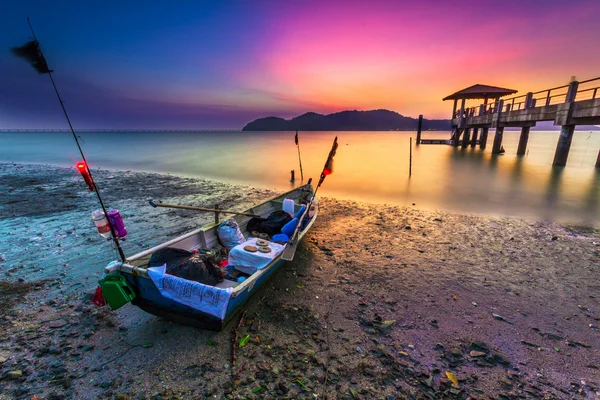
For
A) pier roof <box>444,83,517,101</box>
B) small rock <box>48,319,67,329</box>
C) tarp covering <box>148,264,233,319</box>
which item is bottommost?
small rock <box>48,319,67,329</box>

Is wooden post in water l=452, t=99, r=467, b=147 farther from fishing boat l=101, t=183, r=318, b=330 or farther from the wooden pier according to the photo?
fishing boat l=101, t=183, r=318, b=330

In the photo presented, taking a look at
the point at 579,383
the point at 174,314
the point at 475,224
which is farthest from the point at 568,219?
the point at 174,314

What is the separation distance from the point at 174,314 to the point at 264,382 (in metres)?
1.78

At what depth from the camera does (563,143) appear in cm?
2200

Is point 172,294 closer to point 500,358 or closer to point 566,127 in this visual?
point 500,358

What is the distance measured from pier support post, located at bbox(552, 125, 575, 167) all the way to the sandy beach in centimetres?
1685

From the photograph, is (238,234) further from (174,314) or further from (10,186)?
(10,186)

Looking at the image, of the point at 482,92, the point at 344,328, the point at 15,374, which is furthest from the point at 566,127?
the point at 15,374

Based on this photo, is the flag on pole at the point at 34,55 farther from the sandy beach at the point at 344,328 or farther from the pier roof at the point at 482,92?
the pier roof at the point at 482,92

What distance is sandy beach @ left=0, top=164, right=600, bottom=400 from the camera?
3.78 m

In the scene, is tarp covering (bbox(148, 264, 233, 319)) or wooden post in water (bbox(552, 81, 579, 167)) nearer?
tarp covering (bbox(148, 264, 233, 319))

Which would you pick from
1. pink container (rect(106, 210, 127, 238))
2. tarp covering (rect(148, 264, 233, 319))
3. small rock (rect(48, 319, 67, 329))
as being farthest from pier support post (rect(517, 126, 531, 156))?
small rock (rect(48, 319, 67, 329))

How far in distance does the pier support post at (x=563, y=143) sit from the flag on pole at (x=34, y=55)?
28571 mm

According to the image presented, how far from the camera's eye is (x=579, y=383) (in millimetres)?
3781
